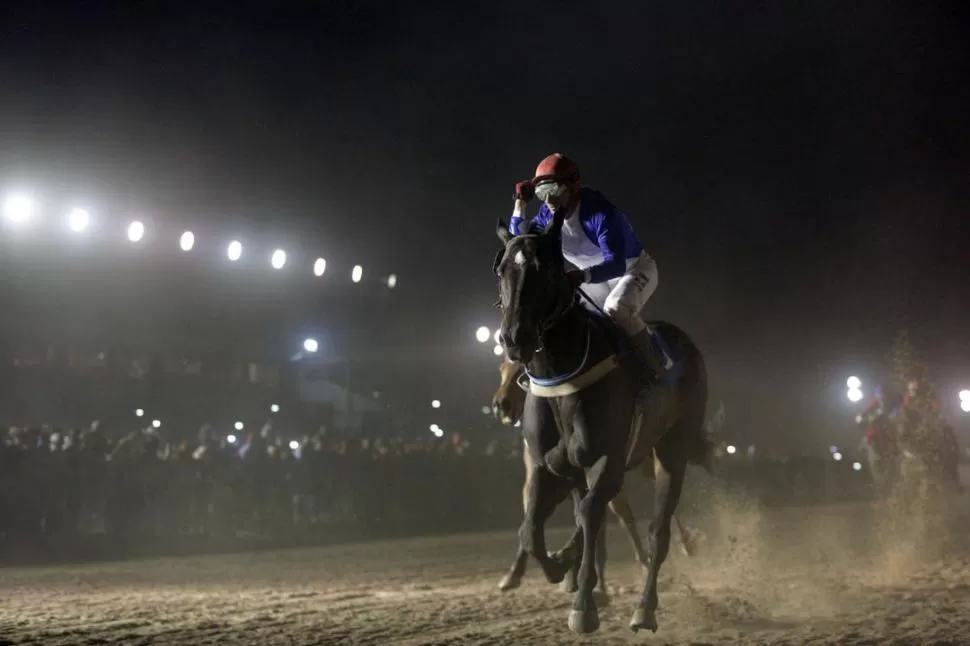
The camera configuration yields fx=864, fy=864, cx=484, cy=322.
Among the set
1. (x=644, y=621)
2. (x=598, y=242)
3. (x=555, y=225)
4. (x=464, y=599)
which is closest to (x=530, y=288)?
(x=555, y=225)

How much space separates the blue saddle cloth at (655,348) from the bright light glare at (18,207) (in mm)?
14762

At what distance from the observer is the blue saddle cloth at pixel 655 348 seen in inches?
249

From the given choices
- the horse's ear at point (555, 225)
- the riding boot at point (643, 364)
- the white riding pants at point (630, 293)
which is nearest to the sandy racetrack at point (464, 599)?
the riding boot at point (643, 364)

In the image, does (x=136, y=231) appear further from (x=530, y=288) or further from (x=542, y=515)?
(x=530, y=288)

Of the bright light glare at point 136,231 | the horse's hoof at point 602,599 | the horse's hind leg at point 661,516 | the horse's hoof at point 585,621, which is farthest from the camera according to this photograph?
the bright light glare at point 136,231

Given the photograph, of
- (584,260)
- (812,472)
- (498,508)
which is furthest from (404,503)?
(812,472)

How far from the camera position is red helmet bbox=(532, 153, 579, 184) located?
20.4 ft

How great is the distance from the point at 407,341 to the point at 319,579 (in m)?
24.2

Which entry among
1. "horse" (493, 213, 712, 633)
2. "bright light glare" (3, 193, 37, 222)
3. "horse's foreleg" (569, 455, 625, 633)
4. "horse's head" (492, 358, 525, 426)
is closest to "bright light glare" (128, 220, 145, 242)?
"bright light glare" (3, 193, 37, 222)

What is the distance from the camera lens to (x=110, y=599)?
28.8 ft

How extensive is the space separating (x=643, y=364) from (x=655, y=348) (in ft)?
2.76

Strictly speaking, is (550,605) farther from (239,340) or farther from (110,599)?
(239,340)

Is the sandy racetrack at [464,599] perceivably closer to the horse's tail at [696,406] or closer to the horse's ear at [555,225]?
the horse's tail at [696,406]

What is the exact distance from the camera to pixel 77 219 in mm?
18406
